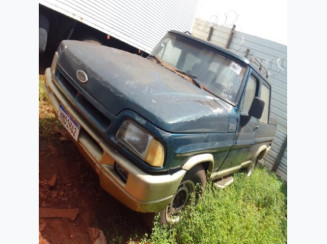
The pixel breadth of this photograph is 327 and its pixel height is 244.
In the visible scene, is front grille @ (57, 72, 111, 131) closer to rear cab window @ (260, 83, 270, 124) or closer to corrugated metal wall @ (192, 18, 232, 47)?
rear cab window @ (260, 83, 270, 124)

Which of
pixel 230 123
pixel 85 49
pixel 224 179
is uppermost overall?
pixel 85 49

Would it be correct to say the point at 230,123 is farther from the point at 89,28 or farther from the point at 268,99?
the point at 89,28

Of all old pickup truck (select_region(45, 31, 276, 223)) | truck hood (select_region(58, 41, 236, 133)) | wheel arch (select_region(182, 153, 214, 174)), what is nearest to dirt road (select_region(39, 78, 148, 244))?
old pickup truck (select_region(45, 31, 276, 223))

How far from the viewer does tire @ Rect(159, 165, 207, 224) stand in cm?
259

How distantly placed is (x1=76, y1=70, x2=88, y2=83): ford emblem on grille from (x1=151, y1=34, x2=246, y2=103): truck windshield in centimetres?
142

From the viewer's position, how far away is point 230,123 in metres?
3.00

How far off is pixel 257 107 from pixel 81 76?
218 centimetres

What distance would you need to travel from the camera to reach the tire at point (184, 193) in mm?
2587

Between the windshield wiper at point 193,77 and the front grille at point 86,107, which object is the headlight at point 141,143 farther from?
the windshield wiper at point 193,77

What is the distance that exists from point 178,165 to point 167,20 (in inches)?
284

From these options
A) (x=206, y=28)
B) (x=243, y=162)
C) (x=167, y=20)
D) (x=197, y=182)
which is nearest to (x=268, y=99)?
(x=243, y=162)

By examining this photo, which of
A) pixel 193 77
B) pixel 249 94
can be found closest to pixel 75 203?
pixel 193 77

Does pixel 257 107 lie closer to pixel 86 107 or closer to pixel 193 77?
pixel 193 77

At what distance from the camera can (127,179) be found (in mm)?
2039
